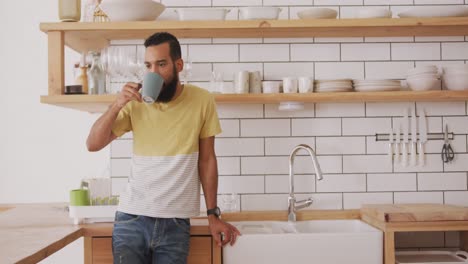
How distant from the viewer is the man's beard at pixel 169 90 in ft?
7.34

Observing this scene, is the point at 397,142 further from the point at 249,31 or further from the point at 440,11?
the point at 249,31

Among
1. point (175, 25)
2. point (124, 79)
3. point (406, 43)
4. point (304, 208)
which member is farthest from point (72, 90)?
point (406, 43)

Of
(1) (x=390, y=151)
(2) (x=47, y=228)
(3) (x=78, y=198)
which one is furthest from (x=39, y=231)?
(1) (x=390, y=151)

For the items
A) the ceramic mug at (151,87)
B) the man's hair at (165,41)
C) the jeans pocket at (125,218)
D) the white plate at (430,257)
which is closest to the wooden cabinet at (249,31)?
the man's hair at (165,41)

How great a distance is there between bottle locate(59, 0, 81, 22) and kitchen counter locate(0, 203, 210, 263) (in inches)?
37.7

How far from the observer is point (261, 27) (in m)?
2.62

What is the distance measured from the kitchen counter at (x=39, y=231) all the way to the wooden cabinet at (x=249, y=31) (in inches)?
21.8

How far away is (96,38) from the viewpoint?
2.86 meters

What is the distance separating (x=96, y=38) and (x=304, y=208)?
1.43 meters

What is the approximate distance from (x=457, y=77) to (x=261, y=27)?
105cm

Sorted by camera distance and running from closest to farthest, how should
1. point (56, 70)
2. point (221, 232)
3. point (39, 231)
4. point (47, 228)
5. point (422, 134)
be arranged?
point (39, 231) < point (47, 228) < point (221, 232) < point (56, 70) < point (422, 134)

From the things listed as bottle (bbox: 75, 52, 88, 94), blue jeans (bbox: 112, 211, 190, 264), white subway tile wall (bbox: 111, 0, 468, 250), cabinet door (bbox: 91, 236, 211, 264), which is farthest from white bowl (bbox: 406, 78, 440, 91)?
bottle (bbox: 75, 52, 88, 94)

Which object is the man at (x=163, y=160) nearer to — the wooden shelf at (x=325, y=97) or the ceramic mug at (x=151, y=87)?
the ceramic mug at (x=151, y=87)

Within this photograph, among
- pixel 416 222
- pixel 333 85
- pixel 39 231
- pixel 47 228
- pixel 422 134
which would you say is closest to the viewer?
pixel 39 231
